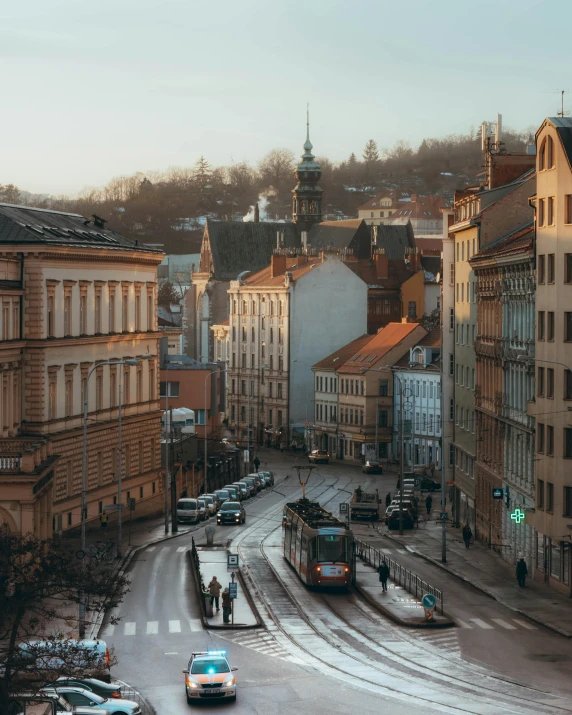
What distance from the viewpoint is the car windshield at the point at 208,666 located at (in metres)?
48.0

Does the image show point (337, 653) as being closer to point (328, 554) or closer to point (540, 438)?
point (328, 554)

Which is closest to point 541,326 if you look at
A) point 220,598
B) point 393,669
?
point 220,598

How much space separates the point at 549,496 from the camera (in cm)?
7325

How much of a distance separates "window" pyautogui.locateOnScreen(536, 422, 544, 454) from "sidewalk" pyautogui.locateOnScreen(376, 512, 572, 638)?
6.09 metres

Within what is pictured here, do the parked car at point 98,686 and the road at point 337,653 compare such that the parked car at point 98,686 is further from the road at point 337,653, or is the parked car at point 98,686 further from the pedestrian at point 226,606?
the pedestrian at point 226,606

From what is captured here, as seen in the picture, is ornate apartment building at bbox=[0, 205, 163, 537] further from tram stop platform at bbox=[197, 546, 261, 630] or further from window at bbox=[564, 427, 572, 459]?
window at bbox=[564, 427, 572, 459]

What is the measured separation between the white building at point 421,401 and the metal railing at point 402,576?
60154 millimetres

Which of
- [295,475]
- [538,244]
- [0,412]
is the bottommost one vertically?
[295,475]

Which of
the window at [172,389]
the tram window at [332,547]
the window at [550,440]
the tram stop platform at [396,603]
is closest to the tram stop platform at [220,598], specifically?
the tram window at [332,547]

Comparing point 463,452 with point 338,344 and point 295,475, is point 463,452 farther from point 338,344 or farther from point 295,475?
point 338,344

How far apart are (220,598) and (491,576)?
50.6 ft

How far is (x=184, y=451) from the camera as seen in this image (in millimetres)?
125812

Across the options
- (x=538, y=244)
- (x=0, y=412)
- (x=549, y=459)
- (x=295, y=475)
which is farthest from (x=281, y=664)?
(x=295, y=475)

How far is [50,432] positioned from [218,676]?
47.9 meters
